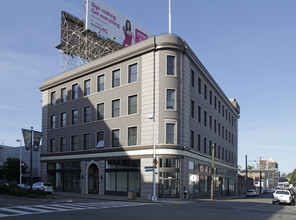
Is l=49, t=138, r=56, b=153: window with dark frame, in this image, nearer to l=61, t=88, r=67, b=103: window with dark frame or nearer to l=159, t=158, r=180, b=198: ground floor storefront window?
l=61, t=88, r=67, b=103: window with dark frame

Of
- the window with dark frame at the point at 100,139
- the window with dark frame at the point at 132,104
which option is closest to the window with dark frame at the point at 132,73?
the window with dark frame at the point at 132,104

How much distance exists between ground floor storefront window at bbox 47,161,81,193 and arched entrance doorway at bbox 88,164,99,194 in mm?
1958

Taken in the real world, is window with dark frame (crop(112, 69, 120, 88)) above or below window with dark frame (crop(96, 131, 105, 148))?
above

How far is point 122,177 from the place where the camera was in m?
39.6

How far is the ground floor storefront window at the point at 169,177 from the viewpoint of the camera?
Answer: 35125mm

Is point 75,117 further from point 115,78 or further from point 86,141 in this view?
point 115,78

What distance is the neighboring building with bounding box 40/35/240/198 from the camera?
36.7 meters

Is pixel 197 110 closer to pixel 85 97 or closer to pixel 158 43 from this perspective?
pixel 158 43

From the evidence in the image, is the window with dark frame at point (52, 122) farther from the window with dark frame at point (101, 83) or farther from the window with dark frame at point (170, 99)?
the window with dark frame at point (170, 99)

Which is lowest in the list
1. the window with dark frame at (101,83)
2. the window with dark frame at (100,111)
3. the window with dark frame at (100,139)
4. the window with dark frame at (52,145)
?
the window with dark frame at (52,145)

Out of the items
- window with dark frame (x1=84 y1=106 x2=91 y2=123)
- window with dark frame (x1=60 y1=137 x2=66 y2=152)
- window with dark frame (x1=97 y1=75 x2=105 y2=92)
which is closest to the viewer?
window with dark frame (x1=97 y1=75 x2=105 y2=92)

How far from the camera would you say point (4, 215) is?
1680 centimetres

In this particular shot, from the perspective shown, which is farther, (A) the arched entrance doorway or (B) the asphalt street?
(A) the arched entrance doorway

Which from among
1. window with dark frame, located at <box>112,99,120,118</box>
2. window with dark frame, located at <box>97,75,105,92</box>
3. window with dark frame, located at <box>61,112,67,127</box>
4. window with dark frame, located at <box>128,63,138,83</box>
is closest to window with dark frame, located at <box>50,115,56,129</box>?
window with dark frame, located at <box>61,112,67,127</box>
